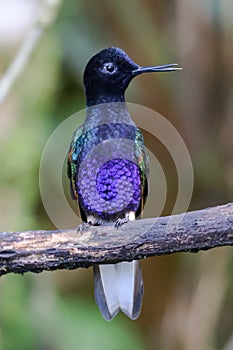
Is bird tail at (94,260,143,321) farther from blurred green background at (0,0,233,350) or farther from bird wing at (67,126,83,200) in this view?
blurred green background at (0,0,233,350)

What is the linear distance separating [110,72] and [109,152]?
219 millimetres

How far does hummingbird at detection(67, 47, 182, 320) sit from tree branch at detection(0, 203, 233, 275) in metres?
0.07

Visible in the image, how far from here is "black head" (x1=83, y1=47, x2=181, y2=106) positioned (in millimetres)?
2000

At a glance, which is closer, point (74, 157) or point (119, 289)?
point (74, 157)

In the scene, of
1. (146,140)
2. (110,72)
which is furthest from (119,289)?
(146,140)

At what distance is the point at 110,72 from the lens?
79.1 inches

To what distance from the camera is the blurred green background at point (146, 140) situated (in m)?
3.77

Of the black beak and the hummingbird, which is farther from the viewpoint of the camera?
the hummingbird

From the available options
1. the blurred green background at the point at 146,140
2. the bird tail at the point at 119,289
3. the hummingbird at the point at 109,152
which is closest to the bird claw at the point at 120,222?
the hummingbird at the point at 109,152

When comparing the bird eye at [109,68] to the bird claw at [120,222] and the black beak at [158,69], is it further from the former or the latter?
the bird claw at [120,222]

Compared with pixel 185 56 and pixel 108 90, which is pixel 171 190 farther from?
pixel 108 90

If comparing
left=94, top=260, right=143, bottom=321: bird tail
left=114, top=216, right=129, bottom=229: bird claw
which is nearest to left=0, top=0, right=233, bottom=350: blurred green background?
left=94, top=260, right=143, bottom=321: bird tail

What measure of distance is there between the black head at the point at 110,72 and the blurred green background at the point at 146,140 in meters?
1.66

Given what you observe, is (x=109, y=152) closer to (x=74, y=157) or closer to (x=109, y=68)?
(x=74, y=157)
